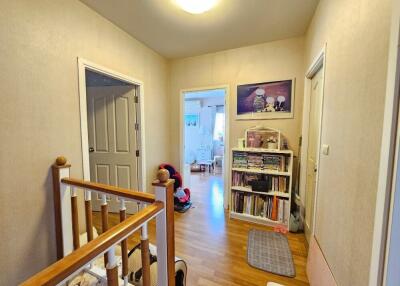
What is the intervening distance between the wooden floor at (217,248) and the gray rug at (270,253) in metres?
0.05

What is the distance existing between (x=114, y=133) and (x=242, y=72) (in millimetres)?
2150

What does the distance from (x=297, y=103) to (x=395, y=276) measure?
2.17m

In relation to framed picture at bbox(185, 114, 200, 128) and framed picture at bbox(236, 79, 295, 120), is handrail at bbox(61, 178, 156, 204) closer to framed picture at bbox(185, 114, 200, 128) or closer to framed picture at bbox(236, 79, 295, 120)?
framed picture at bbox(236, 79, 295, 120)

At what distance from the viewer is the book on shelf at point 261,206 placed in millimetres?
2377

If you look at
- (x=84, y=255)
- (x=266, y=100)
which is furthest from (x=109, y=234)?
(x=266, y=100)

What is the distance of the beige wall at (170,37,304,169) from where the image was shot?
8.09 feet

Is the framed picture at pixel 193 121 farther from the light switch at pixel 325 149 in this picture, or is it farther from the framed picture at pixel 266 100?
the light switch at pixel 325 149

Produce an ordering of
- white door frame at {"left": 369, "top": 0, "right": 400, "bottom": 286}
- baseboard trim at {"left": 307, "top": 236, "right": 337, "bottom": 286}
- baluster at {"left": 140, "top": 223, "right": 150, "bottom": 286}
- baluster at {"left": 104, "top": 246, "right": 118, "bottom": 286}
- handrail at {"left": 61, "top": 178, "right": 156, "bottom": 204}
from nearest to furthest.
→ white door frame at {"left": 369, "top": 0, "right": 400, "bottom": 286}
baluster at {"left": 104, "top": 246, "right": 118, "bottom": 286}
baluster at {"left": 140, "top": 223, "right": 150, "bottom": 286}
handrail at {"left": 61, "top": 178, "right": 156, "bottom": 204}
baseboard trim at {"left": 307, "top": 236, "right": 337, "bottom": 286}

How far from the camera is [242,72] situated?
2734mm

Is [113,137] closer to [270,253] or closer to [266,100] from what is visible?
[266,100]

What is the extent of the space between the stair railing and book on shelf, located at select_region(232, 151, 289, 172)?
5.65 ft

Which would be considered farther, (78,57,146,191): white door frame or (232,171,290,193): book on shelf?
(232,171,290,193): book on shelf

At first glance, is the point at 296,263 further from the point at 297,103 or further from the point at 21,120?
the point at 21,120

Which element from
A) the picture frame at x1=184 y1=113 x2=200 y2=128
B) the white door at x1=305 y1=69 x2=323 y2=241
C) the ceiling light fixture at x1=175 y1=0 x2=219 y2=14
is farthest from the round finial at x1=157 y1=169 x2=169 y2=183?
the picture frame at x1=184 y1=113 x2=200 y2=128
